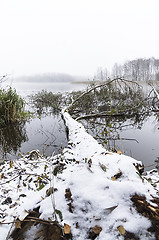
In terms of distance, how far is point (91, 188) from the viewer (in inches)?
38.3

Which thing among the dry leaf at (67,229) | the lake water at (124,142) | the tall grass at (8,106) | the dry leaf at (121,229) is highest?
the tall grass at (8,106)

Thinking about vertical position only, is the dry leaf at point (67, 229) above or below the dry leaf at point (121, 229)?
below

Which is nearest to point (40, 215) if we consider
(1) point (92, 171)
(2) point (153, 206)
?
(1) point (92, 171)

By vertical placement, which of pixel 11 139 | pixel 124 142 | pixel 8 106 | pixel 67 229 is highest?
pixel 8 106

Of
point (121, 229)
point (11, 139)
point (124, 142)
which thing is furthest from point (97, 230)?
point (11, 139)

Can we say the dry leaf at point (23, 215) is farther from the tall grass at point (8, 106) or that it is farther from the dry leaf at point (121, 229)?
the tall grass at point (8, 106)

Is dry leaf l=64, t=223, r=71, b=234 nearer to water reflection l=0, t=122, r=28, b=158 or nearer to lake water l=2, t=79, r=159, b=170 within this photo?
lake water l=2, t=79, r=159, b=170

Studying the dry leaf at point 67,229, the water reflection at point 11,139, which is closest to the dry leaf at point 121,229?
the dry leaf at point 67,229

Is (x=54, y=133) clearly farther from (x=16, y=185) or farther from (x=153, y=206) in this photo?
(x=153, y=206)

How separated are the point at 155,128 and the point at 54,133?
4398 millimetres

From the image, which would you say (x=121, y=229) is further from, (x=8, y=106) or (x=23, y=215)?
(x=8, y=106)

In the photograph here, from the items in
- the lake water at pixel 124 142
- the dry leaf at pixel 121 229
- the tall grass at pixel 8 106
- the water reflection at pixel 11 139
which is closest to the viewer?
the dry leaf at pixel 121 229

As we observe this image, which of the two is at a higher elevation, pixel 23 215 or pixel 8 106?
pixel 8 106

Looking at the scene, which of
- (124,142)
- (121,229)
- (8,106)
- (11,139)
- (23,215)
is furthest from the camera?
(8,106)
